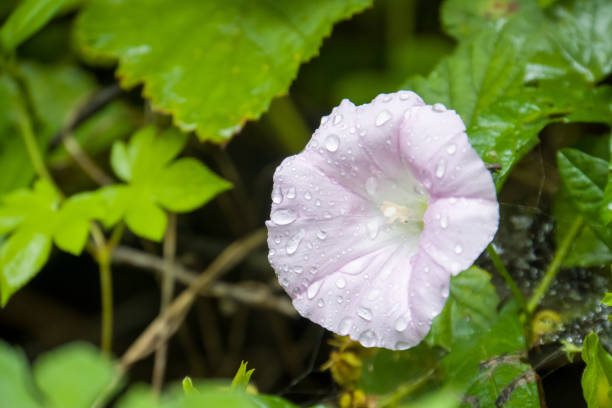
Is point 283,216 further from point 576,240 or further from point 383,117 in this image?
point 576,240

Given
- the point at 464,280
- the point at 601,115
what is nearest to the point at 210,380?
the point at 464,280

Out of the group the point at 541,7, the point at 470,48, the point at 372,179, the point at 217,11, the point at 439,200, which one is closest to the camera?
the point at 439,200

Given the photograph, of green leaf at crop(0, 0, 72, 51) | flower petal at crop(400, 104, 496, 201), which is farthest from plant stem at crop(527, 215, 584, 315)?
→ green leaf at crop(0, 0, 72, 51)

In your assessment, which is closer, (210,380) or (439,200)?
(439,200)

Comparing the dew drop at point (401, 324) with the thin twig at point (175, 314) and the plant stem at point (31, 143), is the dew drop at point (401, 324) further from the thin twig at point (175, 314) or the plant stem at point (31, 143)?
the plant stem at point (31, 143)

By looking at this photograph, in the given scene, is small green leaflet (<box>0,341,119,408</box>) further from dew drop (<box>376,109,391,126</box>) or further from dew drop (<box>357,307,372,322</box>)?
dew drop (<box>376,109,391,126</box>)

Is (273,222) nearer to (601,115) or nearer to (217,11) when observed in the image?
(601,115)

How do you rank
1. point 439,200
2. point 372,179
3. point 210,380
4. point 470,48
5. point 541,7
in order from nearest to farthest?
point 439,200 < point 372,179 < point 470,48 < point 541,7 < point 210,380

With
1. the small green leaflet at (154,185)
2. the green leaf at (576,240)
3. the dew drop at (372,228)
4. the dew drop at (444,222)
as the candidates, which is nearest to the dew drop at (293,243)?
the dew drop at (372,228)
